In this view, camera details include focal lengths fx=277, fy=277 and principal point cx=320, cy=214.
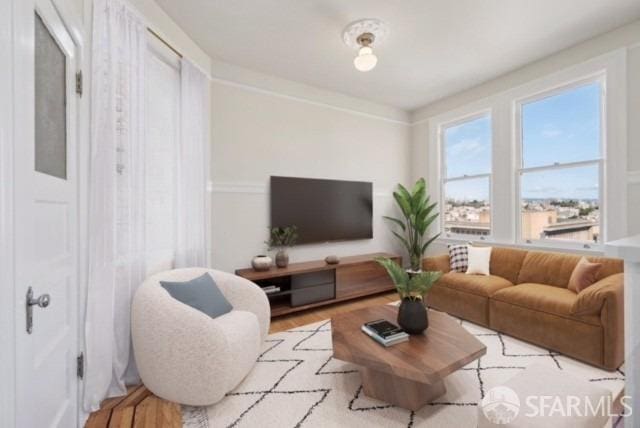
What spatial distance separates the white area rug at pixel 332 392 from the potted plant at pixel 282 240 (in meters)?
1.03

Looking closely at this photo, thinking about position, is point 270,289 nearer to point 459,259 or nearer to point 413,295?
point 413,295

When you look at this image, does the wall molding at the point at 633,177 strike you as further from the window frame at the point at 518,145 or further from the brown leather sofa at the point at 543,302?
the brown leather sofa at the point at 543,302

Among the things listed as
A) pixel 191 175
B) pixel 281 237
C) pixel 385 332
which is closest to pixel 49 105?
pixel 191 175

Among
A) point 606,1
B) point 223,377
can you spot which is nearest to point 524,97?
point 606,1

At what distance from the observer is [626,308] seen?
0.65 m

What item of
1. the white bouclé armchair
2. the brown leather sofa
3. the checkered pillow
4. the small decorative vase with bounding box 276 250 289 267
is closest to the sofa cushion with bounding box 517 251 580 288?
the brown leather sofa

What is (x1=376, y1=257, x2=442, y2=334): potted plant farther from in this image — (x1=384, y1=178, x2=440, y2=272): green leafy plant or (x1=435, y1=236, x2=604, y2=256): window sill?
(x1=384, y1=178, x2=440, y2=272): green leafy plant

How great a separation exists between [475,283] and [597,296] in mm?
936

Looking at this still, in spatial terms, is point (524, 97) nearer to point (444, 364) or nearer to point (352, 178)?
point (352, 178)

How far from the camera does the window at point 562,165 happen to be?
2.84m

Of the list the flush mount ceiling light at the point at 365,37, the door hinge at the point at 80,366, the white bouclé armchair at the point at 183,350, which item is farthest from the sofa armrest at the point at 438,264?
the door hinge at the point at 80,366

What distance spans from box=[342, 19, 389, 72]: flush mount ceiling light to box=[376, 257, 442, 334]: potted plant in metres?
1.75

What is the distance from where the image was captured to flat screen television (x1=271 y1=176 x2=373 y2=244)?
11.3ft

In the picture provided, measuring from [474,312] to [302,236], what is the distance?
2.05 metres
